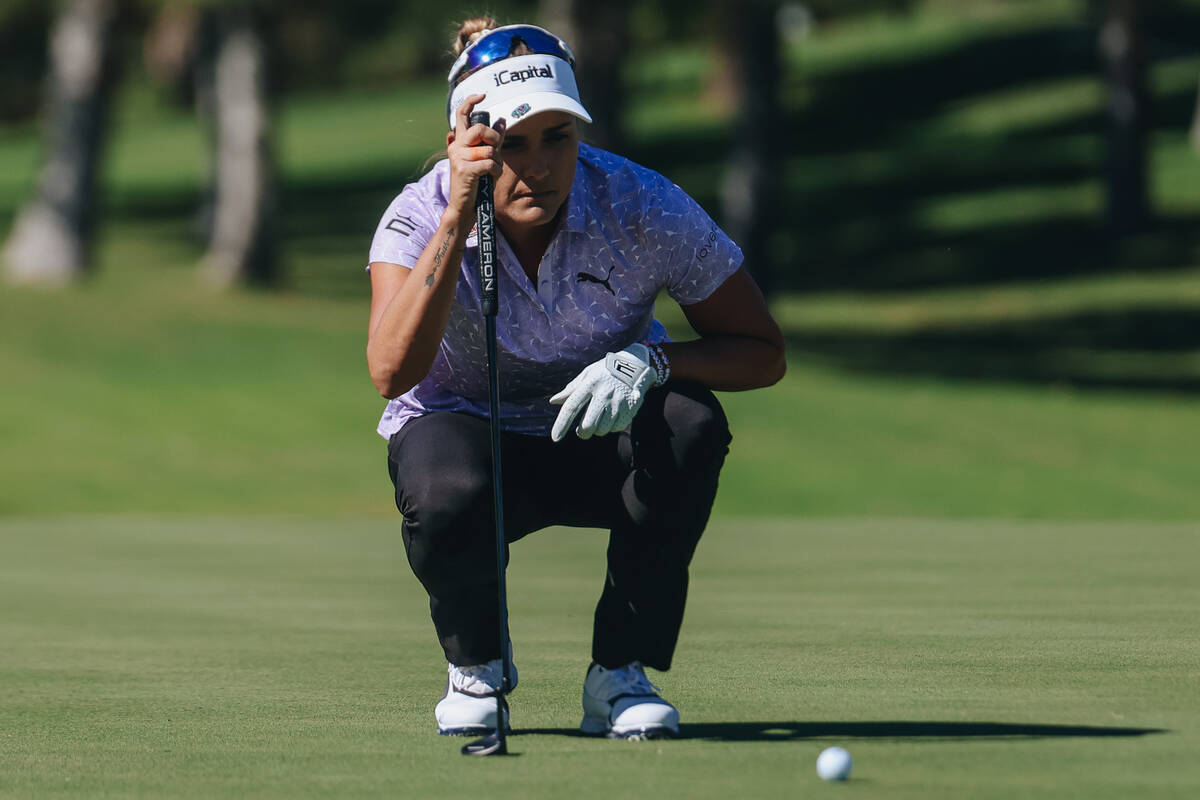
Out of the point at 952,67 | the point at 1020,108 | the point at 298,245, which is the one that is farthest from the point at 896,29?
the point at 298,245

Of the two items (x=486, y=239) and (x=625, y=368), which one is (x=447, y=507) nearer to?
(x=625, y=368)

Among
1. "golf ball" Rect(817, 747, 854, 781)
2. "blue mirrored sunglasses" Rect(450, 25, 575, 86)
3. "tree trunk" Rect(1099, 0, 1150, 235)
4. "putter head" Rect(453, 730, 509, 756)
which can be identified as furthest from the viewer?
"tree trunk" Rect(1099, 0, 1150, 235)

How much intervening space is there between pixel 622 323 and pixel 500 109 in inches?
25.2

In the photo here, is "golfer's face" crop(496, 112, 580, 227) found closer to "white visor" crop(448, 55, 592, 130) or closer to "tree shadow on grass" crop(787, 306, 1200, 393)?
"white visor" crop(448, 55, 592, 130)

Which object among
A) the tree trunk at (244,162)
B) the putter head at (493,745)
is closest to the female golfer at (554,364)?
the putter head at (493,745)

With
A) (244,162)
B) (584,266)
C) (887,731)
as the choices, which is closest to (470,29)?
(584,266)

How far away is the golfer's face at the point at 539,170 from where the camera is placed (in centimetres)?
460

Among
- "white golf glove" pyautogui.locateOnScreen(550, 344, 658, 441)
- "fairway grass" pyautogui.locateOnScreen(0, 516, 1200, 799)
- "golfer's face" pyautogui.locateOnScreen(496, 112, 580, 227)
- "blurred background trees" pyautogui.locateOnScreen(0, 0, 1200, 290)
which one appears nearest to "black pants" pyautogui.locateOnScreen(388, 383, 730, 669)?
"white golf glove" pyautogui.locateOnScreen(550, 344, 658, 441)

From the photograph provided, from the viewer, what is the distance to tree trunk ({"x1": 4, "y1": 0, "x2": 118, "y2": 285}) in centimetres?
2216

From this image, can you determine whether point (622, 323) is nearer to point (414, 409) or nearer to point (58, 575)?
point (414, 409)

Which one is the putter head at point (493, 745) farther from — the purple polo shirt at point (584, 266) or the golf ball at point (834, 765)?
the purple polo shirt at point (584, 266)

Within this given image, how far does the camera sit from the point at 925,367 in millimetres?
21016

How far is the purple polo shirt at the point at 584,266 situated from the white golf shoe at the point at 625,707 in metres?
0.77

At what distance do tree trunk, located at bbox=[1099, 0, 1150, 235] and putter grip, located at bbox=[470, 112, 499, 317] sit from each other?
23352mm
